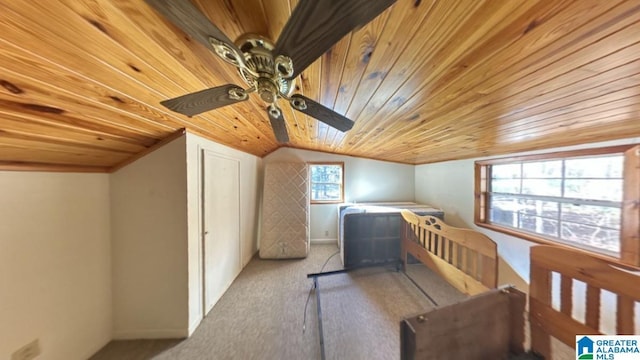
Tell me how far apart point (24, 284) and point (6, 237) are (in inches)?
13.6

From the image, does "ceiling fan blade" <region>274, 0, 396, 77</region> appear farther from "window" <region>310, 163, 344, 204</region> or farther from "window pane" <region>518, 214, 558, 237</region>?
"window" <region>310, 163, 344, 204</region>

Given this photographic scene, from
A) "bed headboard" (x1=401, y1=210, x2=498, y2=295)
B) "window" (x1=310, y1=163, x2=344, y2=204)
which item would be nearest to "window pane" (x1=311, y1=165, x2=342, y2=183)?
"window" (x1=310, y1=163, x2=344, y2=204)

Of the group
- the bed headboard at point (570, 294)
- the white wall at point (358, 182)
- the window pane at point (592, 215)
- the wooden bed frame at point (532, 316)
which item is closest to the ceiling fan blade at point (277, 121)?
the wooden bed frame at point (532, 316)

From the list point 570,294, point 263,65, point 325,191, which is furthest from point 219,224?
point 570,294

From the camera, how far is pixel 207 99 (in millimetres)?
952

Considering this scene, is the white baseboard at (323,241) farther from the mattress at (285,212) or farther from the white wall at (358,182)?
the mattress at (285,212)

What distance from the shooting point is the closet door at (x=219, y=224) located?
7.00ft

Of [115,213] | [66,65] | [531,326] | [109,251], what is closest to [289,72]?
[66,65]

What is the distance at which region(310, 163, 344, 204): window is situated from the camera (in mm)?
4410

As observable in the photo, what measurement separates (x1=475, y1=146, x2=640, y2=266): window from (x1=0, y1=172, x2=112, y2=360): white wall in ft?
14.2

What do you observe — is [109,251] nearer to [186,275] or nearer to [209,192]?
[186,275]

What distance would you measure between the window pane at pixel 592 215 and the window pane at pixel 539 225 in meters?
0.13

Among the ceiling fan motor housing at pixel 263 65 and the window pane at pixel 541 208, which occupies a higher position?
the ceiling fan motor housing at pixel 263 65

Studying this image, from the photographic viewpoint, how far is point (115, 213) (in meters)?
1.83
